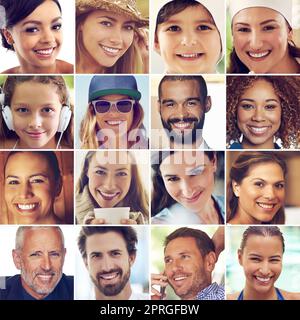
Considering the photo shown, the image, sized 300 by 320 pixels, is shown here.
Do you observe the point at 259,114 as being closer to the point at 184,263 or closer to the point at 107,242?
the point at 184,263

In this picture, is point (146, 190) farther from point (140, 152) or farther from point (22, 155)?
point (22, 155)

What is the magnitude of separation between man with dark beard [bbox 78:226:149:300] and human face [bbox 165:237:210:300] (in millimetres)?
122

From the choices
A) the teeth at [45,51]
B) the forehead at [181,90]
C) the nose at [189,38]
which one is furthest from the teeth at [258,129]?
the teeth at [45,51]

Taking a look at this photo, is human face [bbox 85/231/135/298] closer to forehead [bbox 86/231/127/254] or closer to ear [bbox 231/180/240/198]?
forehead [bbox 86/231/127/254]

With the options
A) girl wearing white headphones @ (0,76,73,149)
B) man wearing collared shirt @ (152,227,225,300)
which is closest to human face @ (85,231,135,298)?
man wearing collared shirt @ (152,227,225,300)

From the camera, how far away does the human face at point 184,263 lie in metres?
2.87

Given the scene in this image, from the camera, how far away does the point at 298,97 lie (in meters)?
2.88

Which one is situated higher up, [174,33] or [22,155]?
[174,33]

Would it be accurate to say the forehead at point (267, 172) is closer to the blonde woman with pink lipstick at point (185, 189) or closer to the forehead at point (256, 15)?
the blonde woman with pink lipstick at point (185, 189)

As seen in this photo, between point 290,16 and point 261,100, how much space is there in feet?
0.96

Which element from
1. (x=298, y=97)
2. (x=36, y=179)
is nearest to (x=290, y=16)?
(x=298, y=97)

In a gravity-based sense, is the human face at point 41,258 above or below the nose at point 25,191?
below

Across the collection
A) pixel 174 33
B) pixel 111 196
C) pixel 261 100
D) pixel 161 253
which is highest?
pixel 174 33

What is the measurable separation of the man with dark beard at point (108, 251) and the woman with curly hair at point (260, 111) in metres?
0.46
